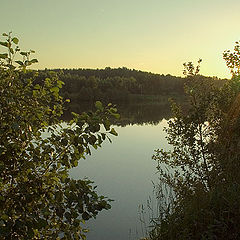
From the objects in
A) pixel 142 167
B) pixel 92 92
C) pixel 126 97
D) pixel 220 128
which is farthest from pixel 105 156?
pixel 126 97

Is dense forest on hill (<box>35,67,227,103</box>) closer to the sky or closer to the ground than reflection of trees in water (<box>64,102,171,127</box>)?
closer to the sky

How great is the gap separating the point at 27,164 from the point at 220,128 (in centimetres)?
615

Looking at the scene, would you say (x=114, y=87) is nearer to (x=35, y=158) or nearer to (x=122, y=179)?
(x=122, y=179)

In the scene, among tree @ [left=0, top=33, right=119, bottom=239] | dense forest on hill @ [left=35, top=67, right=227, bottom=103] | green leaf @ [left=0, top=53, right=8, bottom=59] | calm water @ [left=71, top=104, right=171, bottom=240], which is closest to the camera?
tree @ [left=0, top=33, right=119, bottom=239]

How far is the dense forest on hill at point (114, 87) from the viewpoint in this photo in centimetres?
7969

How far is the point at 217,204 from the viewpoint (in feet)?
15.8

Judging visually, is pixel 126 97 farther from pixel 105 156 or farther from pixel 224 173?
pixel 224 173

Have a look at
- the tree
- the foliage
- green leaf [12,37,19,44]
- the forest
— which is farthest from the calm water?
green leaf [12,37,19,44]

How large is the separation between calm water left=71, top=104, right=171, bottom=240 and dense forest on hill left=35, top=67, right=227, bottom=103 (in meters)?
42.1

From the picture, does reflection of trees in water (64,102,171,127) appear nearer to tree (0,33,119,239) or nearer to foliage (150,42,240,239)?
foliage (150,42,240,239)

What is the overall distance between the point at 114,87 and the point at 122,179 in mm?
77293

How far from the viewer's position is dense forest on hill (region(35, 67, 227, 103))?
→ 79688 mm

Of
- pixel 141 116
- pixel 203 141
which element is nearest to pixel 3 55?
pixel 203 141

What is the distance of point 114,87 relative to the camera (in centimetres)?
9000
